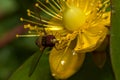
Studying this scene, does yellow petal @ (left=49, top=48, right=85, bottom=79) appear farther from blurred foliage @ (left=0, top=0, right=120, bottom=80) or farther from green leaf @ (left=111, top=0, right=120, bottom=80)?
green leaf @ (left=111, top=0, right=120, bottom=80)

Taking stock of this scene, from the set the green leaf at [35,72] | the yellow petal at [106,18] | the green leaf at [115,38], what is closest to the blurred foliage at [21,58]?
the green leaf at [35,72]

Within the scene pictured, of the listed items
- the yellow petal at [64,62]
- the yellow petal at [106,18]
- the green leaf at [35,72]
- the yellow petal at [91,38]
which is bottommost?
the green leaf at [35,72]

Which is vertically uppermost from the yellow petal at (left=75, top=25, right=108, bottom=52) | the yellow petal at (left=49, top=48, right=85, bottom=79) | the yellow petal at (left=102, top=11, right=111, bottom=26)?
the yellow petal at (left=102, top=11, right=111, bottom=26)

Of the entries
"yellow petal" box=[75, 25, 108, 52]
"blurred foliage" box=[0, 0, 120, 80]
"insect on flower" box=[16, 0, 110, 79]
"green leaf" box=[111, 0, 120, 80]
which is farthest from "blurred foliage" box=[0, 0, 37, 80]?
"green leaf" box=[111, 0, 120, 80]

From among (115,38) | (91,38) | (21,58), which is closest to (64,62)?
(91,38)

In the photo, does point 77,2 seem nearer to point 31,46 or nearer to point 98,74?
point 98,74

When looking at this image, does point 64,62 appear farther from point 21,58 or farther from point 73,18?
point 21,58

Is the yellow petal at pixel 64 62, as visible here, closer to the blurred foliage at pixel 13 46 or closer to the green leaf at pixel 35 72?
the green leaf at pixel 35 72

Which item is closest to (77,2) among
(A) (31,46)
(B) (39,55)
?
(B) (39,55)
